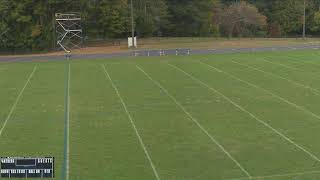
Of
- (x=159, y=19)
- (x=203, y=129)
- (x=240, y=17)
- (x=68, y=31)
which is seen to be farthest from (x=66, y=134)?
(x=240, y=17)

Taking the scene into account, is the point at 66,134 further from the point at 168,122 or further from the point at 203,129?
the point at 203,129

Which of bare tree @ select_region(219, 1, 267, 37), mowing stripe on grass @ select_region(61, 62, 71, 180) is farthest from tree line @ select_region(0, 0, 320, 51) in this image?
mowing stripe on grass @ select_region(61, 62, 71, 180)

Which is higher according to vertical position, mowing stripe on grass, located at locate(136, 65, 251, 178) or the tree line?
the tree line

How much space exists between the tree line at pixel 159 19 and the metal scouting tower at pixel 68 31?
1095mm

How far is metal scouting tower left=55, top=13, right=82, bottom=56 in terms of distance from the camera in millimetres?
63250

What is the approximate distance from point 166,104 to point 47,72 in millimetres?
16244

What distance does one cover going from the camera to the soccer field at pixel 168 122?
15989 mm

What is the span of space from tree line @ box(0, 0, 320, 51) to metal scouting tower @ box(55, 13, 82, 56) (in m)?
1.10

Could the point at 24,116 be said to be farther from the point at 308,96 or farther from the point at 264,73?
the point at 264,73
